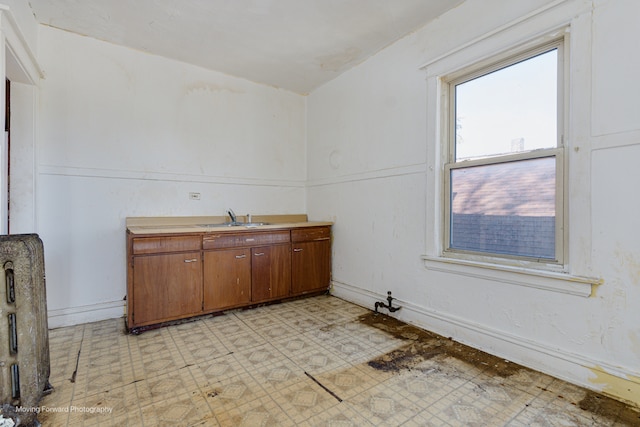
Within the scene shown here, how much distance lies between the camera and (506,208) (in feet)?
7.36

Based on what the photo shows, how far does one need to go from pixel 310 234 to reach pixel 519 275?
217 centimetres

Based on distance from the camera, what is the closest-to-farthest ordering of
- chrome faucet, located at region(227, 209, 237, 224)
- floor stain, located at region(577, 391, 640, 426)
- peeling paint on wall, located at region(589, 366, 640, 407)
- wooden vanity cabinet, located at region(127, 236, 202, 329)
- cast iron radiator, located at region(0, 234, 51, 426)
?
cast iron radiator, located at region(0, 234, 51, 426), floor stain, located at region(577, 391, 640, 426), peeling paint on wall, located at region(589, 366, 640, 407), wooden vanity cabinet, located at region(127, 236, 202, 329), chrome faucet, located at region(227, 209, 237, 224)

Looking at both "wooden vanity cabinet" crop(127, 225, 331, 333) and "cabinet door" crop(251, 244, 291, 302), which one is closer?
"wooden vanity cabinet" crop(127, 225, 331, 333)

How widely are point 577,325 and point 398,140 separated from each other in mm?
1984

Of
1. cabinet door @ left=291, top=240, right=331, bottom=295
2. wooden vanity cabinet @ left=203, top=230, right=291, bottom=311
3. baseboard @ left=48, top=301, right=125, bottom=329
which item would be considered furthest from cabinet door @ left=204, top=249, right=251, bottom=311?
baseboard @ left=48, top=301, right=125, bottom=329

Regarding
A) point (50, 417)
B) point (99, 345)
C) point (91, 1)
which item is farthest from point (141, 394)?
point (91, 1)

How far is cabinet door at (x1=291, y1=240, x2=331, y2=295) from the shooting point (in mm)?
3520

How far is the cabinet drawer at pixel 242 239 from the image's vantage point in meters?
2.96

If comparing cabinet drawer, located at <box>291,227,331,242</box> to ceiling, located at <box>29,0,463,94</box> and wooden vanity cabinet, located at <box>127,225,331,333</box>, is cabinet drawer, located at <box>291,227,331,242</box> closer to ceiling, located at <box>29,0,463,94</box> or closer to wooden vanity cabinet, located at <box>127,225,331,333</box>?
wooden vanity cabinet, located at <box>127,225,331,333</box>

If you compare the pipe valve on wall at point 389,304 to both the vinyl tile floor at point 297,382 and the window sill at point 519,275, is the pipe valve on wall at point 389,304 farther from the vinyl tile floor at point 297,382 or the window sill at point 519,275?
the window sill at point 519,275

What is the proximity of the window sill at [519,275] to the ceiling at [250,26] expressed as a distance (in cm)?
212

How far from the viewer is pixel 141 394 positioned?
176 centimetres

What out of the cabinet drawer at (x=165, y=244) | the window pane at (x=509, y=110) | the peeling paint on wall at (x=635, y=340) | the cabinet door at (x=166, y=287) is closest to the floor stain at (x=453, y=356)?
the peeling paint on wall at (x=635, y=340)

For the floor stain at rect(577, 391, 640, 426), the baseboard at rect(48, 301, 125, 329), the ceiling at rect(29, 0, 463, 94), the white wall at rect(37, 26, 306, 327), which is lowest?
the floor stain at rect(577, 391, 640, 426)
